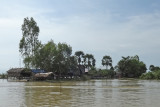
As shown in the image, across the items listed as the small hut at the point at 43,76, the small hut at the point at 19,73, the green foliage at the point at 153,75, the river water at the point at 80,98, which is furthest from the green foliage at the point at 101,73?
the river water at the point at 80,98

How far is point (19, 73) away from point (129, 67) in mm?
59705

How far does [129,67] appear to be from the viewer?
119 meters

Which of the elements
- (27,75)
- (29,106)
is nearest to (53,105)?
(29,106)

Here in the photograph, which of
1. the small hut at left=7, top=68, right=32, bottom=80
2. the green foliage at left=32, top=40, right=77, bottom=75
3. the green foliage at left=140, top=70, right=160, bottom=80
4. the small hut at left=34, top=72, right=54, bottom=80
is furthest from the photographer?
the green foliage at left=140, top=70, right=160, bottom=80

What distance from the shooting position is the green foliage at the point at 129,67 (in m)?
119

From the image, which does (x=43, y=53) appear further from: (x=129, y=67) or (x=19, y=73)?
(x=129, y=67)

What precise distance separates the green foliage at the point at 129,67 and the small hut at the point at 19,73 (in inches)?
2212

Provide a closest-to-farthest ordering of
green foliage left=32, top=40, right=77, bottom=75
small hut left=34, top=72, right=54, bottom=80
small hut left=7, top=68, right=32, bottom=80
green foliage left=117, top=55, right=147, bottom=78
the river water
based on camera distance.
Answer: the river water < small hut left=34, top=72, right=54, bottom=80 < green foliage left=32, top=40, right=77, bottom=75 < small hut left=7, top=68, right=32, bottom=80 < green foliage left=117, top=55, right=147, bottom=78

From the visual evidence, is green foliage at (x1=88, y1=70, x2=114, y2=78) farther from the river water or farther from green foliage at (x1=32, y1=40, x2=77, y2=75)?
the river water

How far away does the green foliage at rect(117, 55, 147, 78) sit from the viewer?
119125 millimetres

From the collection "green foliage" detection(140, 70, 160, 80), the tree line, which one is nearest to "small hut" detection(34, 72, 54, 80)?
the tree line

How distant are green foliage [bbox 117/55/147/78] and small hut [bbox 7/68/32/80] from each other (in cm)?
5618

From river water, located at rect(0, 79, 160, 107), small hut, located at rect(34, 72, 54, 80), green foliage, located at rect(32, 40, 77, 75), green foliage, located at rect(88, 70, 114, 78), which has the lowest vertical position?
river water, located at rect(0, 79, 160, 107)

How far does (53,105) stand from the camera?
16781mm
